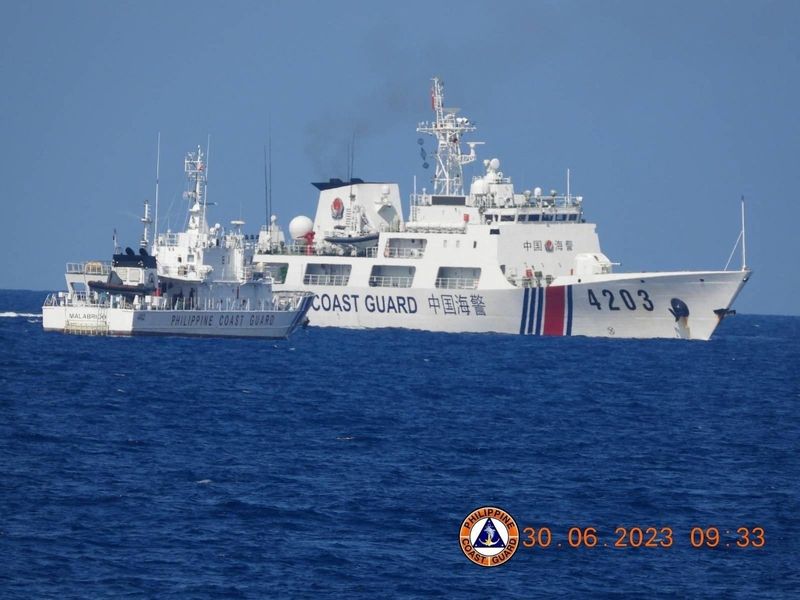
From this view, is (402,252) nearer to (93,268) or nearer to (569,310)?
(569,310)

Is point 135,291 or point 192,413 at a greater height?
point 135,291

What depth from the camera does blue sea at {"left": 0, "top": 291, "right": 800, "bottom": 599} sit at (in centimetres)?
1764

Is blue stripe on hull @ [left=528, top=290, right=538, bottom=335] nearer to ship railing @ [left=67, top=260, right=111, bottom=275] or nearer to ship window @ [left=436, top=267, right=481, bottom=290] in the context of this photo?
ship window @ [left=436, top=267, right=481, bottom=290]

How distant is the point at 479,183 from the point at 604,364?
1676 centimetres

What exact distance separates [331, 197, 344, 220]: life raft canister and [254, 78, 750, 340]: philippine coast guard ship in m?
0.24

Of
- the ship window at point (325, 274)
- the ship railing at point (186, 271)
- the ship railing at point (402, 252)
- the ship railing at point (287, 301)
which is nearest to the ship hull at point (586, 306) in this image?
the ship railing at point (402, 252)

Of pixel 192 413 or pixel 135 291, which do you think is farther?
pixel 135 291

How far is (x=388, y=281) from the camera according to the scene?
6106cm

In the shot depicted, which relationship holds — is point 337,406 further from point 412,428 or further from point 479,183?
point 479,183

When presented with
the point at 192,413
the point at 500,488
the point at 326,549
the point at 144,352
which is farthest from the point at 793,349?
the point at 326,549

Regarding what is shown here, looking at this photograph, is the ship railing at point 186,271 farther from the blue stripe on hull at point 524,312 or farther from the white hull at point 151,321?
the blue stripe on hull at point 524,312

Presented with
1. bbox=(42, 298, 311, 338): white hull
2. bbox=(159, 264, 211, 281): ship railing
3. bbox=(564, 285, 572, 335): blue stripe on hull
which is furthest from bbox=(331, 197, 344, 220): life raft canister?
bbox=(159, 264, 211, 281): ship railing

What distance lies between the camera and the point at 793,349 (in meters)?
65.8

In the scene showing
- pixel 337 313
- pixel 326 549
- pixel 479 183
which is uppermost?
pixel 479 183
